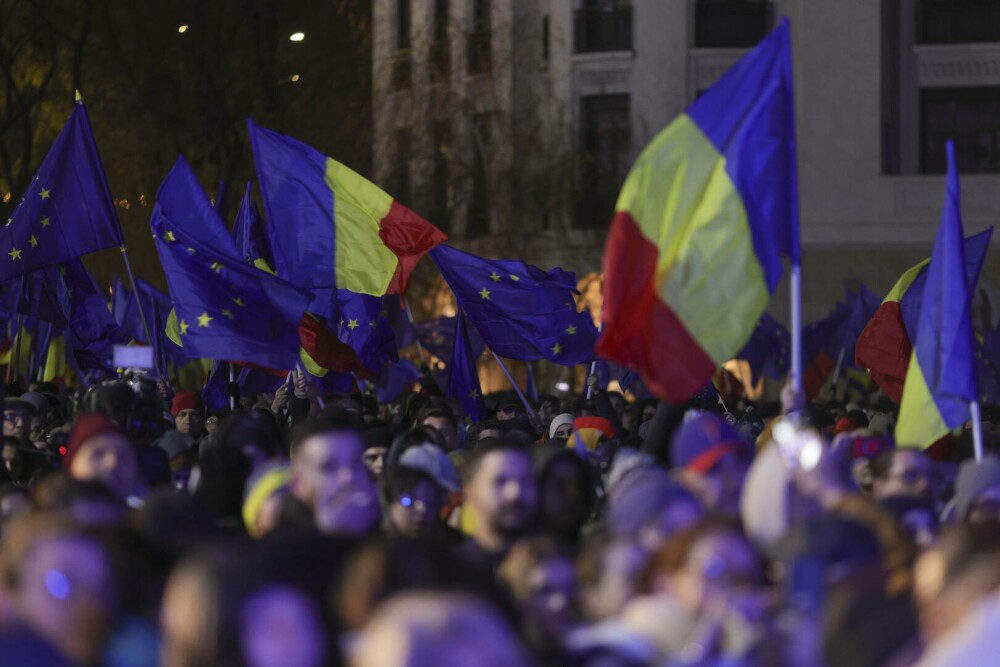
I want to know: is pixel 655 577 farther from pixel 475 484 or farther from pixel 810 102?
pixel 810 102

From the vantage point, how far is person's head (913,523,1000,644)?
583 cm

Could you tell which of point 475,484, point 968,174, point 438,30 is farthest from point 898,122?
point 475,484

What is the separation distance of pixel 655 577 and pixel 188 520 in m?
1.94

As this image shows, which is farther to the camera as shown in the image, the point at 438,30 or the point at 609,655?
the point at 438,30

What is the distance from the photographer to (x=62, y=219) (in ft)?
54.1

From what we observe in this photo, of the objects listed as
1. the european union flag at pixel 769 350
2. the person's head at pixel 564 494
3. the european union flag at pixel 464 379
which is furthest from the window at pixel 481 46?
the person's head at pixel 564 494

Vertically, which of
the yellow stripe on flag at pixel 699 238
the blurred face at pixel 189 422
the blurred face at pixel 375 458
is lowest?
the blurred face at pixel 189 422

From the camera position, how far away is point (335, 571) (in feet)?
20.3

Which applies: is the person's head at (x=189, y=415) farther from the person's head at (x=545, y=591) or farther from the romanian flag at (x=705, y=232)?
the person's head at (x=545, y=591)

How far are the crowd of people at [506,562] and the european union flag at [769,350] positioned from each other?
1868 cm

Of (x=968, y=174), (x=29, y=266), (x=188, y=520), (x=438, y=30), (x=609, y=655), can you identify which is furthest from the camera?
(x=438, y=30)

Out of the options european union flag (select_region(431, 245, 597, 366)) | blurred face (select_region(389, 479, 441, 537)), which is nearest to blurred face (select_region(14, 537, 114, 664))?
blurred face (select_region(389, 479, 441, 537))

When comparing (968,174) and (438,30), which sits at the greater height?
(438,30)

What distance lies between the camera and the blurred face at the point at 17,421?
12.6m
